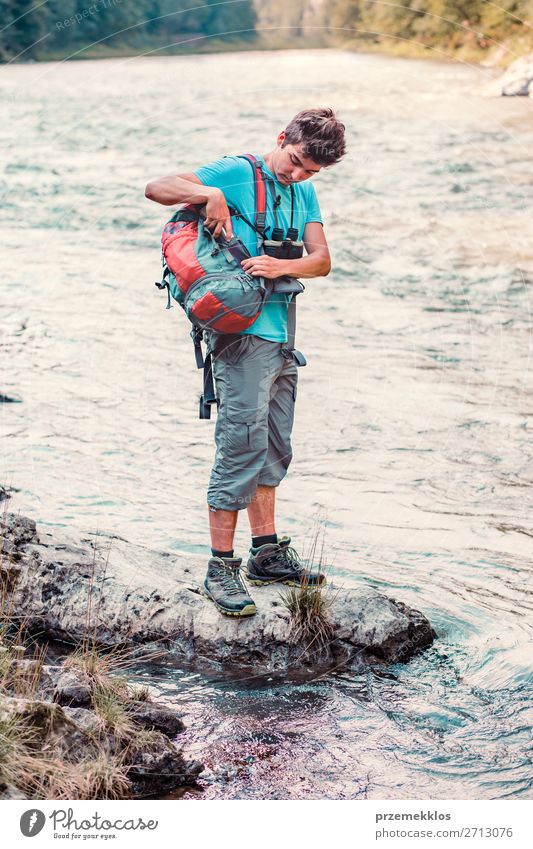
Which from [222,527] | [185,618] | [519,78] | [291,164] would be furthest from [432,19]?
[185,618]

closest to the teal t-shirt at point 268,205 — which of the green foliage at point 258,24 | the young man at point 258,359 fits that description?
the young man at point 258,359

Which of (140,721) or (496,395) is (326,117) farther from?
(496,395)

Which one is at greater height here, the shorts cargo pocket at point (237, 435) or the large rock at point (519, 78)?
the shorts cargo pocket at point (237, 435)

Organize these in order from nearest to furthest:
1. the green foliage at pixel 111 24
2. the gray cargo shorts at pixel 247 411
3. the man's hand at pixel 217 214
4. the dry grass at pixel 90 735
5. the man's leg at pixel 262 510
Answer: the dry grass at pixel 90 735, the man's hand at pixel 217 214, the gray cargo shorts at pixel 247 411, the man's leg at pixel 262 510, the green foliage at pixel 111 24

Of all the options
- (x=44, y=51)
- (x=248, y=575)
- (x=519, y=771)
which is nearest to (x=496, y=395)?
(x=248, y=575)

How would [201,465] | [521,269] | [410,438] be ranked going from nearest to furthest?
[201,465], [410,438], [521,269]

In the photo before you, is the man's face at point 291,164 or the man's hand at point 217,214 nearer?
the man's hand at point 217,214

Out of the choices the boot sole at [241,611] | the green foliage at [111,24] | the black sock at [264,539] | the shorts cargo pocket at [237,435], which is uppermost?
the green foliage at [111,24]

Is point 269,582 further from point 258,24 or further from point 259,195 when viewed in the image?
point 258,24

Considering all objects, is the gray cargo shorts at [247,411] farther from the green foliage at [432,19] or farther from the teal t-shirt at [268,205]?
the green foliage at [432,19]

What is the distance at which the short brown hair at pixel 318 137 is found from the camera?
3.90 meters

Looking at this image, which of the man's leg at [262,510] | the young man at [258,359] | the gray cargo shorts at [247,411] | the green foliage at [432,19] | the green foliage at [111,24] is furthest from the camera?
the green foliage at [111,24]

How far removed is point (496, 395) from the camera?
916 cm
